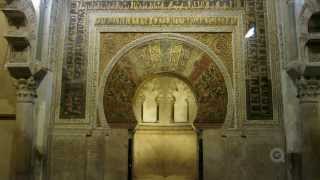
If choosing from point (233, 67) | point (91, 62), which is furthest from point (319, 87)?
point (91, 62)

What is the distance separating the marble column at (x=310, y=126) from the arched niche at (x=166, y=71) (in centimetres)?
126

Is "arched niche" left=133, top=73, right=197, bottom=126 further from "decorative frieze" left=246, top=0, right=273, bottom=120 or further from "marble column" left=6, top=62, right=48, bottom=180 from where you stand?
"marble column" left=6, top=62, right=48, bottom=180

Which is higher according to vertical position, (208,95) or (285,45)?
(285,45)

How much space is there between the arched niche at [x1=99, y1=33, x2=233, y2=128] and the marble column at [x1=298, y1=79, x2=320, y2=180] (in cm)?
126

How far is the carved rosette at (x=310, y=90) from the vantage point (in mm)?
7062

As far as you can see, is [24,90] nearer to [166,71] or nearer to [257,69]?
[166,71]

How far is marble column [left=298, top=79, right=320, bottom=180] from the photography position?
6820 mm

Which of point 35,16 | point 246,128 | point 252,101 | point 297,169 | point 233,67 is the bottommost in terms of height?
point 297,169

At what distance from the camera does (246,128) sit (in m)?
7.57

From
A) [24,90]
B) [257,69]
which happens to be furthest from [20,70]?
[257,69]

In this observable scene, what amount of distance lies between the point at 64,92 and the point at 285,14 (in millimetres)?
4102

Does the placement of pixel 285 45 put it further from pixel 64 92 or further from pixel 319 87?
pixel 64 92

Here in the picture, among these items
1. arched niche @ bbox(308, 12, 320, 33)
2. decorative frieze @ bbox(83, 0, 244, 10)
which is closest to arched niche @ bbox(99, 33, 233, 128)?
decorative frieze @ bbox(83, 0, 244, 10)

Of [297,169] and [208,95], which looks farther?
[208,95]
